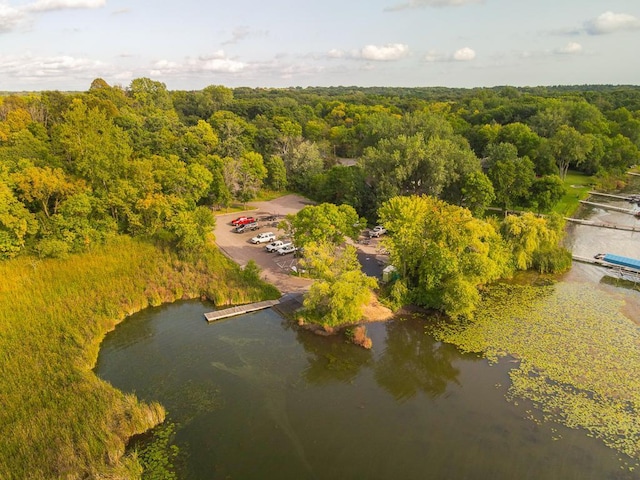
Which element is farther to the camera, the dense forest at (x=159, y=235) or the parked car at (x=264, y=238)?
the parked car at (x=264, y=238)

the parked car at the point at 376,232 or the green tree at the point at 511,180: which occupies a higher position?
the green tree at the point at 511,180

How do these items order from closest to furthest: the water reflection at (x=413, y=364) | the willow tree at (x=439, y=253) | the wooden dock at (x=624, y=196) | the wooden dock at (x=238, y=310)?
1. the water reflection at (x=413, y=364)
2. the willow tree at (x=439, y=253)
3. the wooden dock at (x=238, y=310)
4. the wooden dock at (x=624, y=196)

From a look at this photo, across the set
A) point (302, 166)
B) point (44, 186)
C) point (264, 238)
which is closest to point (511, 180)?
point (302, 166)

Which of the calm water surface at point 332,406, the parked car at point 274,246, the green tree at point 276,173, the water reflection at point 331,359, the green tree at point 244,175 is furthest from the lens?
the green tree at point 276,173

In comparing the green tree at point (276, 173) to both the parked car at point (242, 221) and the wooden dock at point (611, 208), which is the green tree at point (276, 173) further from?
the wooden dock at point (611, 208)

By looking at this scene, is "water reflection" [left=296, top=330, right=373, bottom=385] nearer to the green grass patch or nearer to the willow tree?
the willow tree

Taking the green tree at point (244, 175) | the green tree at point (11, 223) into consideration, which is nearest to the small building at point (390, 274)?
the green tree at point (244, 175)

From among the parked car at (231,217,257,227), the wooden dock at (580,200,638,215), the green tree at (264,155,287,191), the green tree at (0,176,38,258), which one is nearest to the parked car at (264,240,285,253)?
the parked car at (231,217,257,227)
